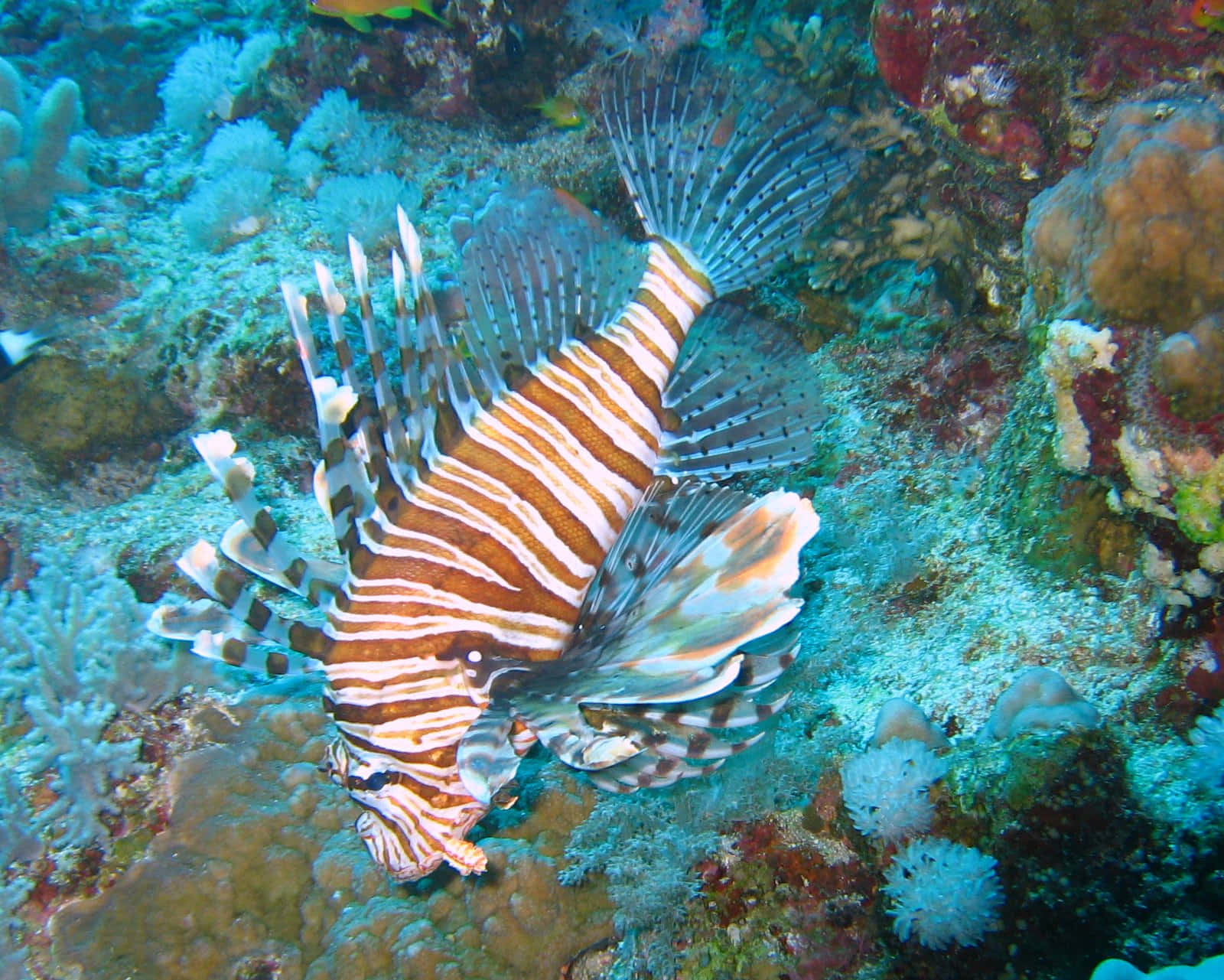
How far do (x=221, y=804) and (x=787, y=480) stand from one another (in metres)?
3.09

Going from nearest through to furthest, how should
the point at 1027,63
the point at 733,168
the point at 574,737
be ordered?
the point at 574,737
the point at 1027,63
the point at 733,168

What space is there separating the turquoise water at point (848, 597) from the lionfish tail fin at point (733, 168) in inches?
1.4

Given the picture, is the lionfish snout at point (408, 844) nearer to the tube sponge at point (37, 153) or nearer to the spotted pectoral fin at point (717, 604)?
the spotted pectoral fin at point (717, 604)

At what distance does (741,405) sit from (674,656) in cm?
155

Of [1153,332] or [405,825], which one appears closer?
[405,825]

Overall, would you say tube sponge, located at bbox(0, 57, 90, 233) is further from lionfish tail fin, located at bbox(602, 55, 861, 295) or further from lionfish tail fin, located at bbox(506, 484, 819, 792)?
lionfish tail fin, located at bbox(506, 484, 819, 792)

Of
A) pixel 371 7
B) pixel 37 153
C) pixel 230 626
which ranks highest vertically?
pixel 37 153

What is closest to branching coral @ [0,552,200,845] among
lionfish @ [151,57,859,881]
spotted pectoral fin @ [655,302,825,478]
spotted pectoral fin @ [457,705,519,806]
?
lionfish @ [151,57,859,881]

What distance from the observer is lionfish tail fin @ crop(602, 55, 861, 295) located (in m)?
3.33

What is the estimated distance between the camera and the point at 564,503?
272 centimetres

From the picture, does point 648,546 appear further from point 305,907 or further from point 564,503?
point 305,907

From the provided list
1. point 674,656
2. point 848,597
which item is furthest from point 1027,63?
point 674,656

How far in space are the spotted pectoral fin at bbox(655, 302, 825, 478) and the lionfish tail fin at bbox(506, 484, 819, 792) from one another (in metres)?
0.72

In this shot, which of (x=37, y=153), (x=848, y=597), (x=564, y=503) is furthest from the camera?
(x=37, y=153)
